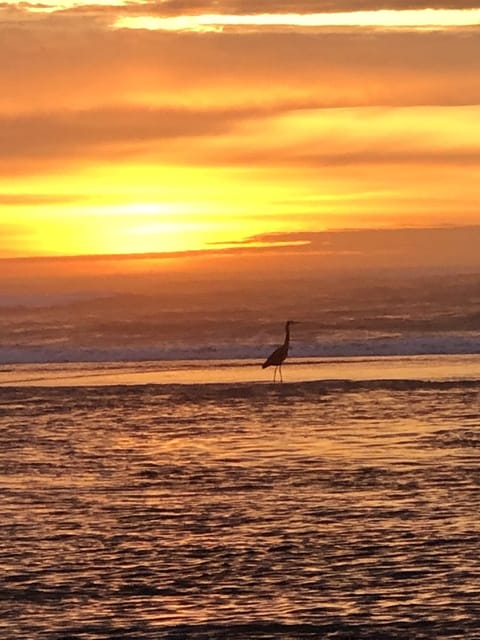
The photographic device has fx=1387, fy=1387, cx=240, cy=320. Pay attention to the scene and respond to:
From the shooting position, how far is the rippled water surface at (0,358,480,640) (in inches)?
336

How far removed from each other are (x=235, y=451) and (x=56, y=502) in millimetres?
3668

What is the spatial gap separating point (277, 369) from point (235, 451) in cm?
1434

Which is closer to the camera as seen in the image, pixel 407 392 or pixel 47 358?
pixel 407 392

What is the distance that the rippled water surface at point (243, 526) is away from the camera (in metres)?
8.53

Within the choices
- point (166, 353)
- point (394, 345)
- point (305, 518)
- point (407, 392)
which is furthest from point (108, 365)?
point (305, 518)

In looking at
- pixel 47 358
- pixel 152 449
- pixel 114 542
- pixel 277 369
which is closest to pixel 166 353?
pixel 47 358

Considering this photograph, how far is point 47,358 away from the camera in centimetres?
3966

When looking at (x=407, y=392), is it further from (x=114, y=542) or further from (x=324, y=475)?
(x=114, y=542)

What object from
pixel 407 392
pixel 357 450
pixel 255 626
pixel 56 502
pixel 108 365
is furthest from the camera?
pixel 108 365

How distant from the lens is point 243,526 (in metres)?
11.2

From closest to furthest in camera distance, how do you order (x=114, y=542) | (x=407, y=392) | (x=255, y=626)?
(x=255, y=626) < (x=114, y=542) < (x=407, y=392)

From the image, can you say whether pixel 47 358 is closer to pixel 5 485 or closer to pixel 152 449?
pixel 152 449

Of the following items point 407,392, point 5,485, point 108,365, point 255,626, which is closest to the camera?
point 255,626

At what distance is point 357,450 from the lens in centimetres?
1548
